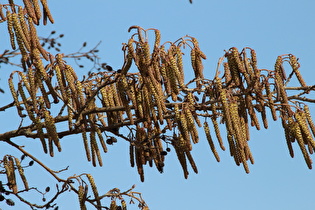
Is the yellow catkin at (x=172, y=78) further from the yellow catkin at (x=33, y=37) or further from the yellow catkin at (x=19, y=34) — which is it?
the yellow catkin at (x=19, y=34)

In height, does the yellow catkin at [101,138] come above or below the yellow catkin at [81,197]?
above

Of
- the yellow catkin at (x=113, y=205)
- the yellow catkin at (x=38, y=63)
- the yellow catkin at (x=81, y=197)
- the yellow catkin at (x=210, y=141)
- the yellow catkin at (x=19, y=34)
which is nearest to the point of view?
the yellow catkin at (x=19, y=34)

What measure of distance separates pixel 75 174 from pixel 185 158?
1129 mm

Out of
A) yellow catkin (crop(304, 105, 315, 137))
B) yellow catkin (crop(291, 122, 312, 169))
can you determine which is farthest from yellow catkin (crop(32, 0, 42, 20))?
yellow catkin (crop(304, 105, 315, 137))

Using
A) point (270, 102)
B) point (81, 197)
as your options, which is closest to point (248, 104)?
point (270, 102)

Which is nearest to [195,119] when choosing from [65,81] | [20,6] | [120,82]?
[120,82]

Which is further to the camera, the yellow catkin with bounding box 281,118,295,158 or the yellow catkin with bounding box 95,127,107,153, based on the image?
the yellow catkin with bounding box 95,127,107,153

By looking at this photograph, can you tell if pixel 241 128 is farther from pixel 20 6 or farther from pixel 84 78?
pixel 20 6

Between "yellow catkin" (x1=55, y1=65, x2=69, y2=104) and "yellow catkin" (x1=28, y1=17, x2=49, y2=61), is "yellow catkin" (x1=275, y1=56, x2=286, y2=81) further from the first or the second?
"yellow catkin" (x1=28, y1=17, x2=49, y2=61)

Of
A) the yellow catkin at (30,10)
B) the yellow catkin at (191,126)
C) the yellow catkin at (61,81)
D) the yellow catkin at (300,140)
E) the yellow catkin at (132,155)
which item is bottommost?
the yellow catkin at (300,140)

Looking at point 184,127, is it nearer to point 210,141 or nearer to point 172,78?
point 210,141

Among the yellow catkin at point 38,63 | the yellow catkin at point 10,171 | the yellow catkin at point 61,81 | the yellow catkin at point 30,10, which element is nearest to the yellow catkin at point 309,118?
the yellow catkin at point 61,81

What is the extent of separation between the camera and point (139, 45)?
5051 mm

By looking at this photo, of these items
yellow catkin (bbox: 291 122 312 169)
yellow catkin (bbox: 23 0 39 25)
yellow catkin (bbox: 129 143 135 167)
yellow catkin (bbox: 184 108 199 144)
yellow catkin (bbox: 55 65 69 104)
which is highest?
yellow catkin (bbox: 23 0 39 25)
